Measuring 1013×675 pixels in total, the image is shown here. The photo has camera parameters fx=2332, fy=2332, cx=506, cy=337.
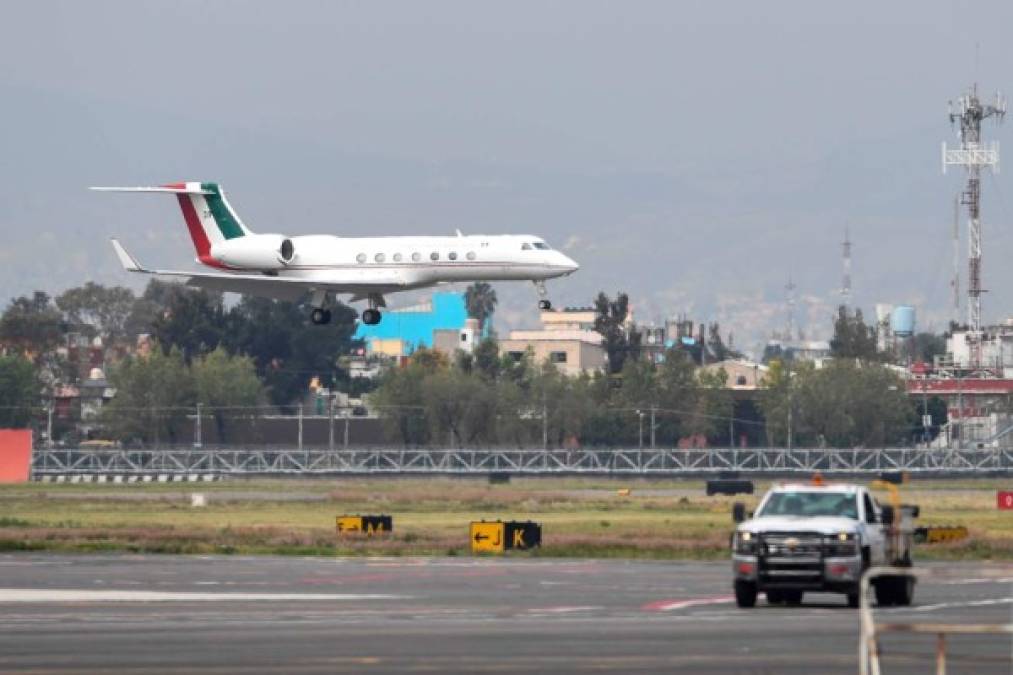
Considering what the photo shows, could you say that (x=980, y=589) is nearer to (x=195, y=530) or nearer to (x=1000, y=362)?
(x=195, y=530)

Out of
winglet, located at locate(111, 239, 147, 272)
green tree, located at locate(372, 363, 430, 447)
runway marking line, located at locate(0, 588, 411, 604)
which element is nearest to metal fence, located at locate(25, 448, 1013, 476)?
green tree, located at locate(372, 363, 430, 447)

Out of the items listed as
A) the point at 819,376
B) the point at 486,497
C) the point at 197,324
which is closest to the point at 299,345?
the point at 197,324

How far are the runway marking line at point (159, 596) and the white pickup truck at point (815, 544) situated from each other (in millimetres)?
6830

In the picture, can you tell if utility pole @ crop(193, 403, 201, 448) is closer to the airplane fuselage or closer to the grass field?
the grass field

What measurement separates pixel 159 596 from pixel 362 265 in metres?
45.0

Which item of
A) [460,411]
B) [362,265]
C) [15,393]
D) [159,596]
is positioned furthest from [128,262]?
[15,393]

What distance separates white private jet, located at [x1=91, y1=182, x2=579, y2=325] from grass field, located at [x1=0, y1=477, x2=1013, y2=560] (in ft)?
26.3

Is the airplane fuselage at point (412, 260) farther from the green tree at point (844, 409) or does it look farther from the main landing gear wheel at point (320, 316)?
the green tree at point (844, 409)

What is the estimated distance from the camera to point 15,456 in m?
119

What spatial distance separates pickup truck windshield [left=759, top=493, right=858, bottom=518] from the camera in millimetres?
36469

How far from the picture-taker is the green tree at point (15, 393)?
163500 mm

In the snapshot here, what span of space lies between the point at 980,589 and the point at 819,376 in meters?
119

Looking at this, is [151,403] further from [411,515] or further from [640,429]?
[411,515]

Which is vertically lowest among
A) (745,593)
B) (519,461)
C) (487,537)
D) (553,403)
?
(745,593)
